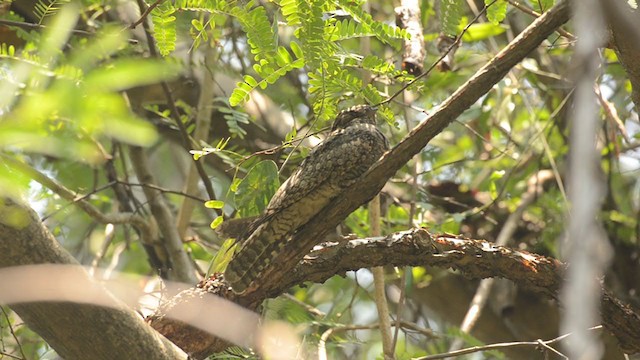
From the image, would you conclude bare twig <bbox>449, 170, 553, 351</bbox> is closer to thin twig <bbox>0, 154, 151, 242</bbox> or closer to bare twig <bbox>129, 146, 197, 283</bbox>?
bare twig <bbox>129, 146, 197, 283</bbox>

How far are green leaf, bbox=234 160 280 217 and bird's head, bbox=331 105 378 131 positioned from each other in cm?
56

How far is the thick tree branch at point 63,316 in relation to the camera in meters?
1.83

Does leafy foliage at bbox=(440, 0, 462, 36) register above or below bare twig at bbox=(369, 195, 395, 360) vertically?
above

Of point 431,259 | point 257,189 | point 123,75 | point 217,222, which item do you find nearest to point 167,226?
point 217,222

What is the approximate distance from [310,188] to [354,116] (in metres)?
0.53

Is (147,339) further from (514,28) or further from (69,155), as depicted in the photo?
(514,28)

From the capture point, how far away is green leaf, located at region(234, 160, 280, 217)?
266 cm

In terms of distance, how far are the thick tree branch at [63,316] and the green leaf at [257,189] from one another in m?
0.72

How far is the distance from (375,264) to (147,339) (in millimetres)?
812

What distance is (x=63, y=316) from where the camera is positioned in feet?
6.23

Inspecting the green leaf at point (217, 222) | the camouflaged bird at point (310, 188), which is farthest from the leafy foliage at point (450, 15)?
the green leaf at point (217, 222)

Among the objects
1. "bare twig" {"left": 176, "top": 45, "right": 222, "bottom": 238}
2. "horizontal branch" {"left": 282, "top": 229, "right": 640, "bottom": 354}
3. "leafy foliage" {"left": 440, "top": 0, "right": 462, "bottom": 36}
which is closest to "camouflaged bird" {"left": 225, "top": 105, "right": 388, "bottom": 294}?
"horizontal branch" {"left": 282, "top": 229, "right": 640, "bottom": 354}

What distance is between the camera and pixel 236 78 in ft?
14.4

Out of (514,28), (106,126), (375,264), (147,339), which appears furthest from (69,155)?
(514,28)
